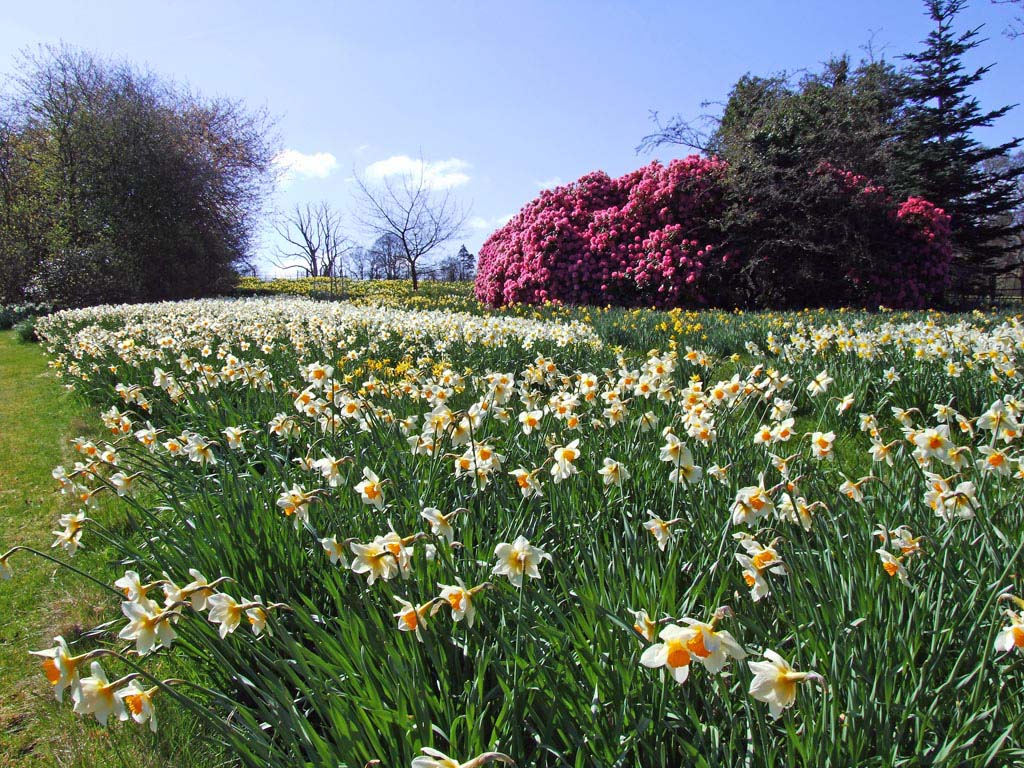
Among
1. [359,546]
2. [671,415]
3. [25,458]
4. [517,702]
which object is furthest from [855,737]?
[25,458]

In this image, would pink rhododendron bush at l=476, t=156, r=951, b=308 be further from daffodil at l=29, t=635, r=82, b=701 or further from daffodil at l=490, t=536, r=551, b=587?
daffodil at l=29, t=635, r=82, b=701

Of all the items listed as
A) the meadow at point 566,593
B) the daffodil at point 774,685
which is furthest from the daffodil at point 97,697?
the daffodil at point 774,685

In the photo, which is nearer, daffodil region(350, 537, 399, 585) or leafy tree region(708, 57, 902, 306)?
daffodil region(350, 537, 399, 585)

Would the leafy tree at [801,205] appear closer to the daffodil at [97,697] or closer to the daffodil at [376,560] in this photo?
the daffodil at [376,560]

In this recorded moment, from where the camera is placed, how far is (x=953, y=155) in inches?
894

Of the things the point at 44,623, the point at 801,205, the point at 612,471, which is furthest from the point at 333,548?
the point at 801,205

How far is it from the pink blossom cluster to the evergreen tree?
1438 cm

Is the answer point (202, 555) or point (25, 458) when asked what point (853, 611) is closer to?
point (202, 555)

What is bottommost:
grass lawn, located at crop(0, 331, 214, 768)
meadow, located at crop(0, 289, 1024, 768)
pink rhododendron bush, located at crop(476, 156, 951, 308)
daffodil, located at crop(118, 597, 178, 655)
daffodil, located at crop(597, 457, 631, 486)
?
grass lawn, located at crop(0, 331, 214, 768)

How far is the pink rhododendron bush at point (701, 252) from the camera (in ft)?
38.7

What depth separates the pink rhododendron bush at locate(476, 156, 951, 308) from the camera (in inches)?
464

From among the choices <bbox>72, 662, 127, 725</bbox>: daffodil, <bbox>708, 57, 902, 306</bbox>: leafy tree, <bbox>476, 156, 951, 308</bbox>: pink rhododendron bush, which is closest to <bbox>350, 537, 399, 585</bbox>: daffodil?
<bbox>72, 662, 127, 725</bbox>: daffodil

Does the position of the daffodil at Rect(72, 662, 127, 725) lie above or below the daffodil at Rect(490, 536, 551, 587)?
below

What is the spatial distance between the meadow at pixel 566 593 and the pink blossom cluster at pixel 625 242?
8.80m
